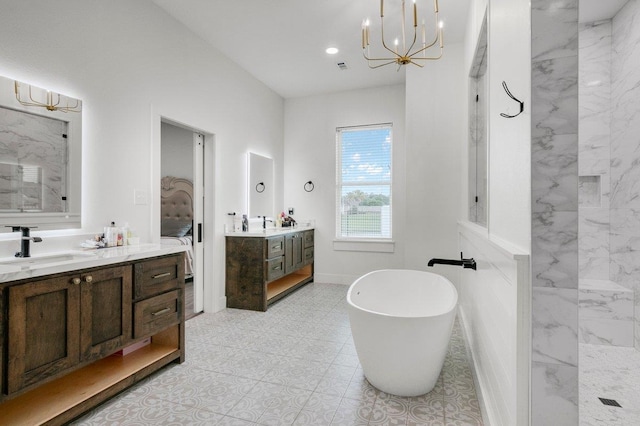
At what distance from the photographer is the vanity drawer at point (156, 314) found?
2.06m

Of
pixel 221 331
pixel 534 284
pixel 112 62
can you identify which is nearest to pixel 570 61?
pixel 534 284

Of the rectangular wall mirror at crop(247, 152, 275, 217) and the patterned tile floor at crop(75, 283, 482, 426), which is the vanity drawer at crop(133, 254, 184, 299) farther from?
the rectangular wall mirror at crop(247, 152, 275, 217)

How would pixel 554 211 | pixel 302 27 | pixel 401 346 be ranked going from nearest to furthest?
pixel 554 211 → pixel 401 346 → pixel 302 27

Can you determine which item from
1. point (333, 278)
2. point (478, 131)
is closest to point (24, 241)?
point (478, 131)

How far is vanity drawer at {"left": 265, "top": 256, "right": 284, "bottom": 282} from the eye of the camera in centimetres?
373

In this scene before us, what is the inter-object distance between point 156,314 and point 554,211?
2.32 metres

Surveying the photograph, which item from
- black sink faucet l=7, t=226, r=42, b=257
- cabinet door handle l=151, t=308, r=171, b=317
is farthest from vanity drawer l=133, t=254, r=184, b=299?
black sink faucet l=7, t=226, r=42, b=257

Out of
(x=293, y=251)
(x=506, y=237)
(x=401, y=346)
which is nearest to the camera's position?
(x=506, y=237)

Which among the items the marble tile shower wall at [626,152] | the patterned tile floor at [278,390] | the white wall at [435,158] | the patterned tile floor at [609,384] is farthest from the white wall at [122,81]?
the marble tile shower wall at [626,152]

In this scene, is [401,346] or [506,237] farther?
[401,346]

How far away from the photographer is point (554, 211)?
3.49 feet

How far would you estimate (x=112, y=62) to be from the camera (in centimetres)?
246

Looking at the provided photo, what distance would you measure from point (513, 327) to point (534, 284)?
211mm

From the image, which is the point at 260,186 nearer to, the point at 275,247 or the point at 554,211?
the point at 275,247
